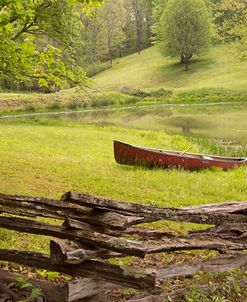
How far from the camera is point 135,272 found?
16.0 feet

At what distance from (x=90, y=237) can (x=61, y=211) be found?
555mm

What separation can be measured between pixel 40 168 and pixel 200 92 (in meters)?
53.9

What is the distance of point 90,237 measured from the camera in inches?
189

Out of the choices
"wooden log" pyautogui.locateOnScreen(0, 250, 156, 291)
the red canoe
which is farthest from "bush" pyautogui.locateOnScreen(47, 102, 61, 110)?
"wooden log" pyautogui.locateOnScreen(0, 250, 156, 291)

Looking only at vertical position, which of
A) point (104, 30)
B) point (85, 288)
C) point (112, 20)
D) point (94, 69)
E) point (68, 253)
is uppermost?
point (112, 20)

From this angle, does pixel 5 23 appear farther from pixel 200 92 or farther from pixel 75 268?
pixel 200 92

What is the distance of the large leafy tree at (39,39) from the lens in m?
8.15

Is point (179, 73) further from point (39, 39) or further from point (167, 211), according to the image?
point (167, 211)

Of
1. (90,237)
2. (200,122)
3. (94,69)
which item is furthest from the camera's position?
(94,69)

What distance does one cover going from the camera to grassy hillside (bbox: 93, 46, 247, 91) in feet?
234

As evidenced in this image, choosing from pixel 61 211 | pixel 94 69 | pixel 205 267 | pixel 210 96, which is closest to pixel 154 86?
pixel 210 96

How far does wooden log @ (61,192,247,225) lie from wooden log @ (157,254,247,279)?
2.06 ft

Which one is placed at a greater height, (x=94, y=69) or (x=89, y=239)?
(x=94, y=69)

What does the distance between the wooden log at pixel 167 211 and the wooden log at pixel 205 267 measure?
627mm
